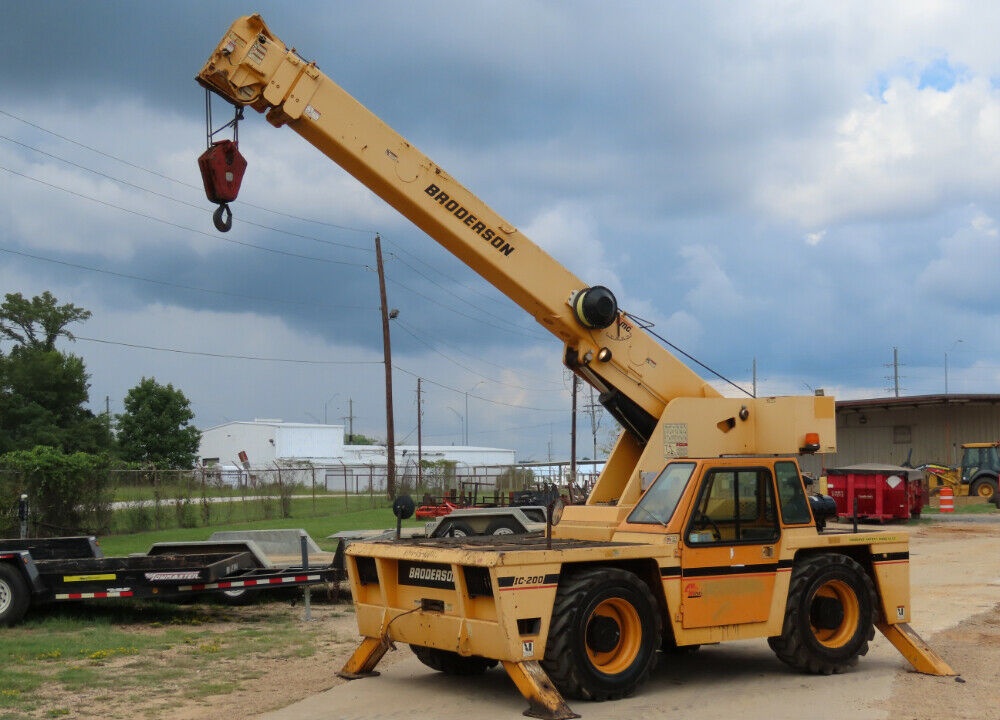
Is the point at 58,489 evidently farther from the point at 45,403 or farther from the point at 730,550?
the point at 45,403

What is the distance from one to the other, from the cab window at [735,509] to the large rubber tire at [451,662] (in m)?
2.31

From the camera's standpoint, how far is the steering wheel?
9766mm

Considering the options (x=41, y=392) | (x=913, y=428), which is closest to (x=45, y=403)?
(x=41, y=392)

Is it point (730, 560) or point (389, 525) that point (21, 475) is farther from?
point (730, 560)

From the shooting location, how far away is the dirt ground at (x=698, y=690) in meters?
8.79

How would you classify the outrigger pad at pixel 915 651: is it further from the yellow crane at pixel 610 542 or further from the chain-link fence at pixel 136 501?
the chain-link fence at pixel 136 501

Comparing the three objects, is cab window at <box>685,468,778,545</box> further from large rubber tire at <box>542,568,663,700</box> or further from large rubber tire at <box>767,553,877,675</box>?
large rubber tire at <box>542,568,663,700</box>

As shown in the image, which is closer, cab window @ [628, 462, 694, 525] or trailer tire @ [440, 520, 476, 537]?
cab window @ [628, 462, 694, 525]

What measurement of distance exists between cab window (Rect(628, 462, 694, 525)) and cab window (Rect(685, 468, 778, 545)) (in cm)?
22

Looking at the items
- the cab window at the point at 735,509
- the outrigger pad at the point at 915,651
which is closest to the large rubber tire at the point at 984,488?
the outrigger pad at the point at 915,651

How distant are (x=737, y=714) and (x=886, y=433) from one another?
47995 mm

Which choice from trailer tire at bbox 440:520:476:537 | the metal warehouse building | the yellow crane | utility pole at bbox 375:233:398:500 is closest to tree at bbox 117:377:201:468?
utility pole at bbox 375:233:398:500

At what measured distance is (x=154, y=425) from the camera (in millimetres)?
81250

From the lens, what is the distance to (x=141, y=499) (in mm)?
31938
